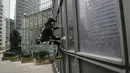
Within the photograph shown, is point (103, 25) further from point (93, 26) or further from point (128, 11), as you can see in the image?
point (128, 11)

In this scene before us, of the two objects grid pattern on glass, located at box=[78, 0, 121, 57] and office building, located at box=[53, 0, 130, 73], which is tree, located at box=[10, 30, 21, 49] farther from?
grid pattern on glass, located at box=[78, 0, 121, 57]

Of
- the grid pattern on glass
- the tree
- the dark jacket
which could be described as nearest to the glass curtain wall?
the tree

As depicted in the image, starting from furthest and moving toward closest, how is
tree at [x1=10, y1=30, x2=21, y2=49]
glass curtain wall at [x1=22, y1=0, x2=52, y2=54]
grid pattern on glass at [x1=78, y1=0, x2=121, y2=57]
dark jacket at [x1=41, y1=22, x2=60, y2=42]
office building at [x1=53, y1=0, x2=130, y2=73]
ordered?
tree at [x1=10, y1=30, x2=21, y2=49] < glass curtain wall at [x1=22, y1=0, x2=52, y2=54] < dark jacket at [x1=41, y1=22, x2=60, y2=42] < grid pattern on glass at [x1=78, y1=0, x2=121, y2=57] < office building at [x1=53, y1=0, x2=130, y2=73]

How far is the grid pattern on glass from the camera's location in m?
0.69

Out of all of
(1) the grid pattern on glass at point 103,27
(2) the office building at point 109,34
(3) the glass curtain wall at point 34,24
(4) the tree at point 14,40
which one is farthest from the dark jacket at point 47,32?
(4) the tree at point 14,40

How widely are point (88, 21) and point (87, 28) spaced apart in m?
0.06

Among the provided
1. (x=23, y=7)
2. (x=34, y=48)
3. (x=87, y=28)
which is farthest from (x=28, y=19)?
(x=23, y=7)

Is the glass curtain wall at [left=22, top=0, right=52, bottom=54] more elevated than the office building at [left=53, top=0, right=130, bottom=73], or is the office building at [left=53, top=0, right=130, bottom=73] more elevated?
the glass curtain wall at [left=22, top=0, right=52, bottom=54]

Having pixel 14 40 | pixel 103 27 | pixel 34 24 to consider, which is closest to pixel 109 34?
pixel 103 27

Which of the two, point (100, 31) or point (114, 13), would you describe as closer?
point (114, 13)

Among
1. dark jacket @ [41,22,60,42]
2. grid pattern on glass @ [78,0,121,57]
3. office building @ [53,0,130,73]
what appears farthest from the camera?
dark jacket @ [41,22,60,42]

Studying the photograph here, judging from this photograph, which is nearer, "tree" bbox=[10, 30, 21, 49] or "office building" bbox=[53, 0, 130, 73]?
"office building" bbox=[53, 0, 130, 73]

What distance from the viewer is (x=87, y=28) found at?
A: 3.73ft

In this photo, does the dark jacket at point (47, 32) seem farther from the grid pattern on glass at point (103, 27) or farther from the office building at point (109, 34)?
the grid pattern on glass at point (103, 27)
